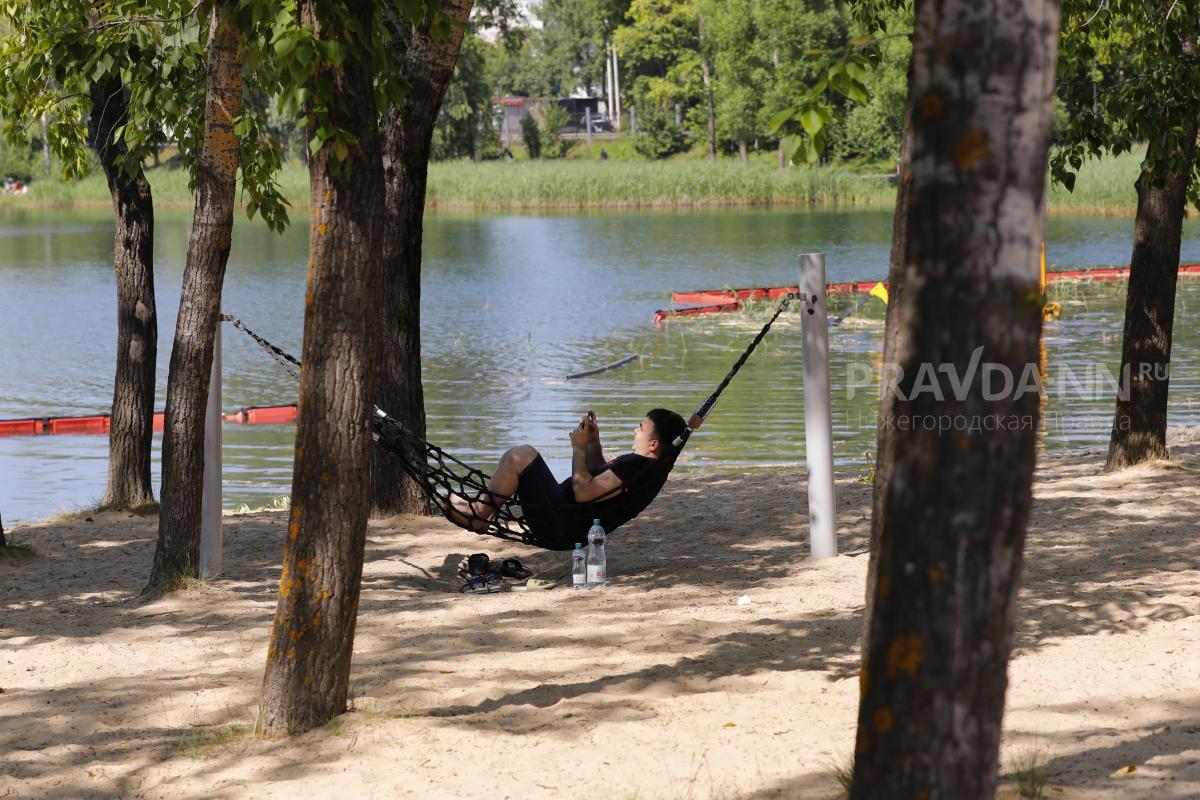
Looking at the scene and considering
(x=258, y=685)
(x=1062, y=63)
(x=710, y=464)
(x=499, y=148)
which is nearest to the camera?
(x=258, y=685)

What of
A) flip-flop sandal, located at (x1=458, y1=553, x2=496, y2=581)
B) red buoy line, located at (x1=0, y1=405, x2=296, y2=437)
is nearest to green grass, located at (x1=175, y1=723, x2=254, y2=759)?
flip-flop sandal, located at (x1=458, y1=553, x2=496, y2=581)

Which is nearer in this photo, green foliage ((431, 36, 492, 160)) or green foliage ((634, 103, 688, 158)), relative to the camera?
green foliage ((431, 36, 492, 160))

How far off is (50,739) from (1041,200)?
3.34 m

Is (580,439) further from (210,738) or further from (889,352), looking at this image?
(889,352)

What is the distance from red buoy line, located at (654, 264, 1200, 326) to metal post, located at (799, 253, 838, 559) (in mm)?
13942

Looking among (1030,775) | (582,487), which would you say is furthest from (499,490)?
(1030,775)

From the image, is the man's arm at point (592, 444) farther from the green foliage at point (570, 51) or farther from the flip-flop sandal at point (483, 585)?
the green foliage at point (570, 51)

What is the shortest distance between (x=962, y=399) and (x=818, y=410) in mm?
4162

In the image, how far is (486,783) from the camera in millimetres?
3848

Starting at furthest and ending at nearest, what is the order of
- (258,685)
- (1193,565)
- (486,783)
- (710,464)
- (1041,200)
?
(710,464), (1193,565), (258,685), (486,783), (1041,200)

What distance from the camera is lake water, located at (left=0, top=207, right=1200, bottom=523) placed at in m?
12.2

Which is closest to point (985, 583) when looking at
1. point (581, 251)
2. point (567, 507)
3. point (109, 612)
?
point (567, 507)

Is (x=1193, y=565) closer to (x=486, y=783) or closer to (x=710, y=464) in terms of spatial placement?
(x=486, y=783)

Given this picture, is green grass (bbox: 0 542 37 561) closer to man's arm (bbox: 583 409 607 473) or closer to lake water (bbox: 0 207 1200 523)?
lake water (bbox: 0 207 1200 523)
